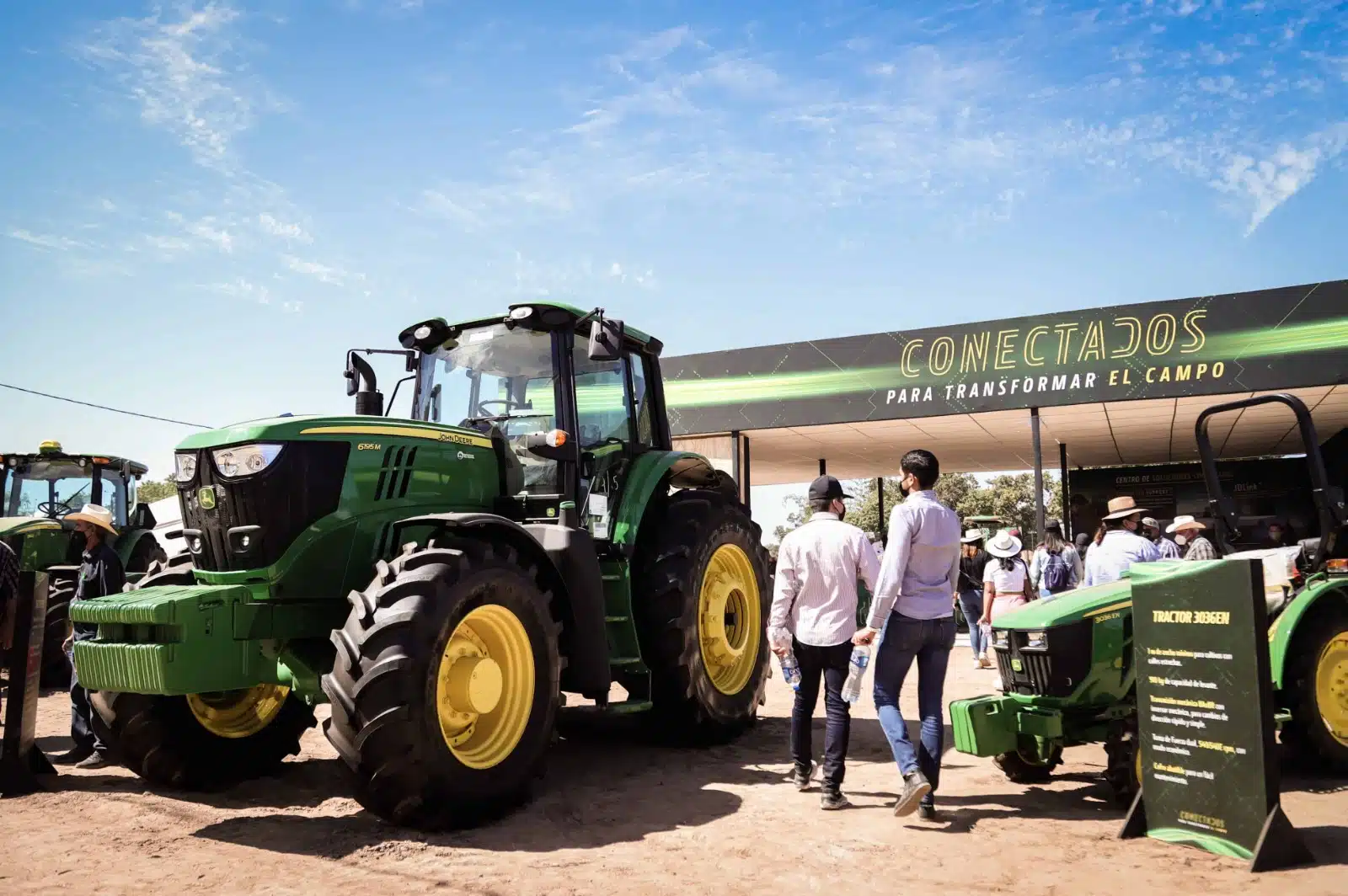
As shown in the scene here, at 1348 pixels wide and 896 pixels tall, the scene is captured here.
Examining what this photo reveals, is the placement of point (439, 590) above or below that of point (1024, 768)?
above

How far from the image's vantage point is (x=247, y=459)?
213 inches

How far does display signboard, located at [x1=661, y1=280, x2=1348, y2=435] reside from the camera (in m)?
13.8

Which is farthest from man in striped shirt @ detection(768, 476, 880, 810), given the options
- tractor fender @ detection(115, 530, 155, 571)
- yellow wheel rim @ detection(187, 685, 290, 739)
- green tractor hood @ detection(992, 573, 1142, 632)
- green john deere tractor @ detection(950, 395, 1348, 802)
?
tractor fender @ detection(115, 530, 155, 571)

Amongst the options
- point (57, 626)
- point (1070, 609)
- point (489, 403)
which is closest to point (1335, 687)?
point (1070, 609)

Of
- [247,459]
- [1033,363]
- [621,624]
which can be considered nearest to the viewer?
[247,459]

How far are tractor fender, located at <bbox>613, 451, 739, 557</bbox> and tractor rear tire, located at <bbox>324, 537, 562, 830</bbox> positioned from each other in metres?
1.23

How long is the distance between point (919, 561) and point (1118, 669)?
1329mm

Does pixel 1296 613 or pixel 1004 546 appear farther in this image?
pixel 1004 546

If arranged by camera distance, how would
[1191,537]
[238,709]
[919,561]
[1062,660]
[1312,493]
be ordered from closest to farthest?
[919,561], [1062,660], [1312,493], [238,709], [1191,537]

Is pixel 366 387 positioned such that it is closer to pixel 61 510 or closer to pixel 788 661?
pixel 788 661

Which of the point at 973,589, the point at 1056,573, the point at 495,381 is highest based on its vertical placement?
the point at 495,381

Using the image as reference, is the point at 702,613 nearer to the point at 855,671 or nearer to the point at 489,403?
the point at 855,671

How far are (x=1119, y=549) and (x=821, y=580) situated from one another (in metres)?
3.18

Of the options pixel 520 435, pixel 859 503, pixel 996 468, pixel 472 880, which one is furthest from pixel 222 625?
pixel 859 503
